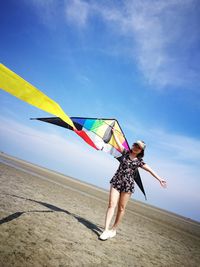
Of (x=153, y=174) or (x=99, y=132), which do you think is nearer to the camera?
(x=153, y=174)

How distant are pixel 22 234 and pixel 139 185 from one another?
354 cm

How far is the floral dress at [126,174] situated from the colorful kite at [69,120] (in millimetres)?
453

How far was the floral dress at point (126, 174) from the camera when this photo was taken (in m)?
4.41

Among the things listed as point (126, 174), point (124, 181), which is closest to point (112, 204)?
point (124, 181)

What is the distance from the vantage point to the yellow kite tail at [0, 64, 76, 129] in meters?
1.74

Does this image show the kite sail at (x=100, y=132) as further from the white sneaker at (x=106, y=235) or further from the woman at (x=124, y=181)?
the white sneaker at (x=106, y=235)

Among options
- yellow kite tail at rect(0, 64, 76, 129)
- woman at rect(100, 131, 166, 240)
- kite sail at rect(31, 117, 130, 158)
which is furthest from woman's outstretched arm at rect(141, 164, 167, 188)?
yellow kite tail at rect(0, 64, 76, 129)

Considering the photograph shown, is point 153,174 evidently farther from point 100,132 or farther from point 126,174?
point 100,132

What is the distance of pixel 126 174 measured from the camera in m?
4.49

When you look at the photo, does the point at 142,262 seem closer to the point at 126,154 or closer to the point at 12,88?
the point at 126,154

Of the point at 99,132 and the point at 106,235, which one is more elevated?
the point at 99,132

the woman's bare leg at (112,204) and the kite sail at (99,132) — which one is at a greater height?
the kite sail at (99,132)

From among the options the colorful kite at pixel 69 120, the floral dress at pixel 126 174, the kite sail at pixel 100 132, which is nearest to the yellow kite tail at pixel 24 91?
the colorful kite at pixel 69 120

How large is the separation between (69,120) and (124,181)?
8.31 ft
